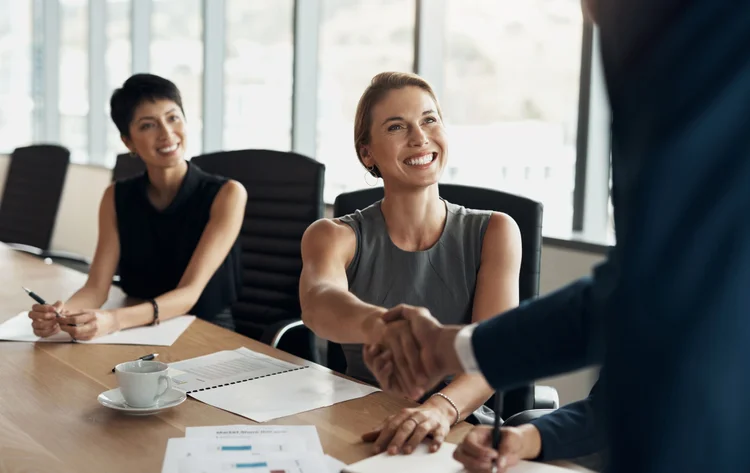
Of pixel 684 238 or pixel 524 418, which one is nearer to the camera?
pixel 684 238

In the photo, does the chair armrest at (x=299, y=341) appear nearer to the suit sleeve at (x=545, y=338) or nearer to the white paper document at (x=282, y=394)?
the white paper document at (x=282, y=394)

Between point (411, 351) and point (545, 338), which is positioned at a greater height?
point (545, 338)

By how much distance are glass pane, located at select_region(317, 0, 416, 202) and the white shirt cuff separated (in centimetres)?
342

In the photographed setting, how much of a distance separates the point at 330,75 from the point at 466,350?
3926 millimetres

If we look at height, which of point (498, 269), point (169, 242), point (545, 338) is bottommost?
point (169, 242)

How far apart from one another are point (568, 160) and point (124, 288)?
176 cm

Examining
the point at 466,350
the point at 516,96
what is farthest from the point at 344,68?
the point at 466,350

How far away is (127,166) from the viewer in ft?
11.5

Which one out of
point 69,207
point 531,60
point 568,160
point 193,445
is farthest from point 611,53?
point 69,207

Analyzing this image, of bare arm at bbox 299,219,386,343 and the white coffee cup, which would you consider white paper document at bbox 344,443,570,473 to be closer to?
bare arm at bbox 299,219,386,343

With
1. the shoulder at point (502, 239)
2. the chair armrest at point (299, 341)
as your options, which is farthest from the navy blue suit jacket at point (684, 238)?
the chair armrest at point (299, 341)

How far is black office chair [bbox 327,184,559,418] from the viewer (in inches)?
72.1

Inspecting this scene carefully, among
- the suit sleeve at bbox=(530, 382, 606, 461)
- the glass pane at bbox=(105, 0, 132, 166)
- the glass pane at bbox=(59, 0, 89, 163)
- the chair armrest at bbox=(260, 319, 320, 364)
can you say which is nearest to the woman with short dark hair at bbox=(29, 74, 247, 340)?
the chair armrest at bbox=(260, 319, 320, 364)

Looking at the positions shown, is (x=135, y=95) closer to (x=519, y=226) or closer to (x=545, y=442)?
(x=519, y=226)
